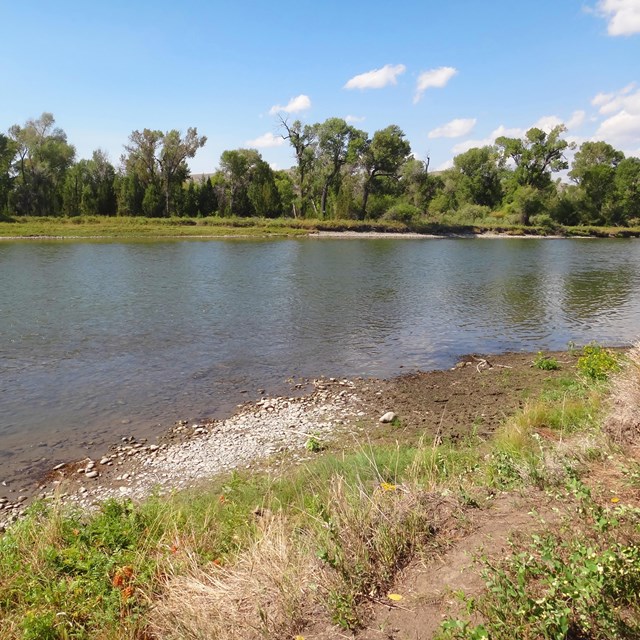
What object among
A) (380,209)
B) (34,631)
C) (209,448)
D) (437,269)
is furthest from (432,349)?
(380,209)

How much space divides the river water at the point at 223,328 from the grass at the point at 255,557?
4570mm

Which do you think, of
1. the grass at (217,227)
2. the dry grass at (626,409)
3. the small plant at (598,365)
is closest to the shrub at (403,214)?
the grass at (217,227)

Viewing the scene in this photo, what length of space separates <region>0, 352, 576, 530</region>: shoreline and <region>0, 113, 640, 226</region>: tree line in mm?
77854

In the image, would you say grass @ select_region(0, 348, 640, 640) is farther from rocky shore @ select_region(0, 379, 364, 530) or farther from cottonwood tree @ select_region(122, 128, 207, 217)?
cottonwood tree @ select_region(122, 128, 207, 217)

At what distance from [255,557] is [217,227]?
3097 inches

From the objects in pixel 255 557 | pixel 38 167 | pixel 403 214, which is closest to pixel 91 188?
pixel 38 167

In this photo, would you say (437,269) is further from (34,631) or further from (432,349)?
(34,631)

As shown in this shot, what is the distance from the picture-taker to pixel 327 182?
88.7m

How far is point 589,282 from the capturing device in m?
33.8

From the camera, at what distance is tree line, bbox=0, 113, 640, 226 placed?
279 feet

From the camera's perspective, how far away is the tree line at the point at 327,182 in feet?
279

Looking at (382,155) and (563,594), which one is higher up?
(382,155)

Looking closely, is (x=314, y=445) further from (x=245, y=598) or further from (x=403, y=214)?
(x=403, y=214)

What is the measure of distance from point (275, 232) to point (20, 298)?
56.4 meters
